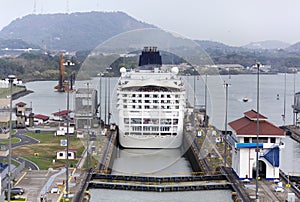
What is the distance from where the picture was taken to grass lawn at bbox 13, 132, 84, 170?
15.7 meters

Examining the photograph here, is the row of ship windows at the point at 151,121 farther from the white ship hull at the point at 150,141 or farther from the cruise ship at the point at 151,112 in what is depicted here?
the white ship hull at the point at 150,141

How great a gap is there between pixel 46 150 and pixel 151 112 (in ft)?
14.0

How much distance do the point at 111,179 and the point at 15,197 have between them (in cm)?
275

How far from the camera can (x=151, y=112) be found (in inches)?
803

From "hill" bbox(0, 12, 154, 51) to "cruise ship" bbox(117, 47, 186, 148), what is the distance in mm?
93962

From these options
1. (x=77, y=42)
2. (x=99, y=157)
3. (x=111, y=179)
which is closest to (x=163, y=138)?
(x=99, y=157)

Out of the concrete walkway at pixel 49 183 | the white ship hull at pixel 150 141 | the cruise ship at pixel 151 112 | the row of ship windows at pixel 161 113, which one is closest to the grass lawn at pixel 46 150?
the concrete walkway at pixel 49 183

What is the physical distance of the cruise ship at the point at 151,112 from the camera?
20062 millimetres

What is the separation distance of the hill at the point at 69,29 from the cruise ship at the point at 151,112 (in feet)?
308

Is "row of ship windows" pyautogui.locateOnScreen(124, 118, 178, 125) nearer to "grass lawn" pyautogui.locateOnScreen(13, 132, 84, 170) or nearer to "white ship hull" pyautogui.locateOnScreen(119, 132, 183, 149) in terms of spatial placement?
"white ship hull" pyautogui.locateOnScreen(119, 132, 183, 149)

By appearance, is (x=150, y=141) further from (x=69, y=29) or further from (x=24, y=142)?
(x=69, y=29)

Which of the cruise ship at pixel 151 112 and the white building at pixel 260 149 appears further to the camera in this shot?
the cruise ship at pixel 151 112

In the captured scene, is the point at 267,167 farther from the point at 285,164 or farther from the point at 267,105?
the point at 267,105

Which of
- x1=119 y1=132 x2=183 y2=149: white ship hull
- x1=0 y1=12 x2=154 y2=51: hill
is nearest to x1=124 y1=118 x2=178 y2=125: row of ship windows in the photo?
x1=119 y1=132 x2=183 y2=149: white ship hull
